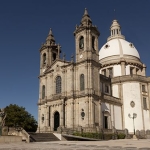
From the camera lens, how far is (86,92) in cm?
3772

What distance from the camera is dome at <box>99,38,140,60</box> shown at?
5617 centimetres

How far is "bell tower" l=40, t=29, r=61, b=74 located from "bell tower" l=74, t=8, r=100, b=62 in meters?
6.20

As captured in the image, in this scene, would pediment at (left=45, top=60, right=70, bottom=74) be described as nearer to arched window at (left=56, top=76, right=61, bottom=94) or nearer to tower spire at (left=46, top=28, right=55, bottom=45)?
arched window at (left=56, top=76, right=61, bottom=94)

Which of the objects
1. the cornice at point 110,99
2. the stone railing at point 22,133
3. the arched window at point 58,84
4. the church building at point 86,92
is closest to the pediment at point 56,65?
the church building at point 86,92

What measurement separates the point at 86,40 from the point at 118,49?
18.0m

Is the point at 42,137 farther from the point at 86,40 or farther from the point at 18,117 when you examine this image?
the point at 86,40

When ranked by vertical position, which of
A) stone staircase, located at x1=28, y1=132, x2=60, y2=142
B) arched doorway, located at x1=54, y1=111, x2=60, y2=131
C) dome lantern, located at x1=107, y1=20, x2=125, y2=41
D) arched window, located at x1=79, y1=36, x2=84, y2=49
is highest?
dome lantern, located at x1=107, y1=20, x2=125, y2=41

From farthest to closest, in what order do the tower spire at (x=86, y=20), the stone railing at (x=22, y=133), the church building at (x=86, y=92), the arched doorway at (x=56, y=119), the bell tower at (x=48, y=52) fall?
the bell tower at (x=48, y=52)
the tower spire at (x=86, y=20)
the arched doorway at (x=56, y=119)
the church building at (x=86, y=92)
the stone railing at (x=22, y=133)

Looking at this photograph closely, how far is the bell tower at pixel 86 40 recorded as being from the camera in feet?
133

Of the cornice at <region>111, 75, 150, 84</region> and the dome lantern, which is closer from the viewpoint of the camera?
the cornice at <region>111, 75, 150, 84</region>

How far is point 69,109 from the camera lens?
3941cm

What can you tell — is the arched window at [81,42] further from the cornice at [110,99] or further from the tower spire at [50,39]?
the cornice at [110,99]

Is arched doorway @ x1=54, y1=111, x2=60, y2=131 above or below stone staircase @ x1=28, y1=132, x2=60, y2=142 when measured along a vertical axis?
above

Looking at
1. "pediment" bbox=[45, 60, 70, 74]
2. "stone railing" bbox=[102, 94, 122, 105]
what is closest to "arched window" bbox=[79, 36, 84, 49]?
"pediment" bbox=[45, 60, 70, 74]
